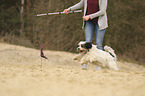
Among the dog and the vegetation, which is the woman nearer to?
the dog

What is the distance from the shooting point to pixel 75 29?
1121cm

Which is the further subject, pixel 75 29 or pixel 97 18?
pixel 75 29

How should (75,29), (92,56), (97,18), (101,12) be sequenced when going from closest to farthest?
(92,56) → (101,12) → (97,18) → (75,29)

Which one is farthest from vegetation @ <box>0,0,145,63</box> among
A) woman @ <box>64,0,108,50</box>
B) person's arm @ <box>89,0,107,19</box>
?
person's arm @ <box>89,0,107,19</box>

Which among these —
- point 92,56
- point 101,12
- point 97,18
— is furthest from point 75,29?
point 92,56

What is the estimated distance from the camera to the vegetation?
35.6 feet

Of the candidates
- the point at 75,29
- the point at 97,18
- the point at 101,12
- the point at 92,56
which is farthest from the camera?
the point at 75,29

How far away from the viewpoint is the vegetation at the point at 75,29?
35.6 ft

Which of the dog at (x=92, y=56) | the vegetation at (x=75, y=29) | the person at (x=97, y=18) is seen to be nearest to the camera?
the dog at (x=92, y=56)

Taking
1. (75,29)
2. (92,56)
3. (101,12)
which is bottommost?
(92,56)

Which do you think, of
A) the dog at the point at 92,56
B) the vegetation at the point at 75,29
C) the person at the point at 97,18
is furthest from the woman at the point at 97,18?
the vegetation at the point at 75,29

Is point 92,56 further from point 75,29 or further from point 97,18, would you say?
point 75,29

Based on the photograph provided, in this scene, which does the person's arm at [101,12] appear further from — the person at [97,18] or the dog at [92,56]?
the dog at [92,56]

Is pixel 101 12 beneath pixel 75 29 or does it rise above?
above
